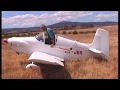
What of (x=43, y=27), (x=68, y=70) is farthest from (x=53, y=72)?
(x=43, y=27)

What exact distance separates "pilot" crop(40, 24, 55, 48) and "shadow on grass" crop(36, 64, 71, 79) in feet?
3.76

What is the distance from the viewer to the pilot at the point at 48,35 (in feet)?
32.7

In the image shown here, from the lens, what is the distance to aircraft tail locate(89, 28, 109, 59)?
427 inches

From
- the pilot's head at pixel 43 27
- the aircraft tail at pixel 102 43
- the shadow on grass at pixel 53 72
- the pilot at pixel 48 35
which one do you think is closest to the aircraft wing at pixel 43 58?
the shadow on grass at pixel 53 72

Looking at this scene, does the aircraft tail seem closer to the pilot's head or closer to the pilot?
the pilot

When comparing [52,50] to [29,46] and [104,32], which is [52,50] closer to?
[29,46]

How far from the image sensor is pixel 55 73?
9.06 metres

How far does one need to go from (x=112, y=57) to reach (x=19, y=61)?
502 centimetres

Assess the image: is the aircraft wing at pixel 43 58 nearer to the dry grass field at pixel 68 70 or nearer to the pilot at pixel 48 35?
the dry grass field at pixel 68 70

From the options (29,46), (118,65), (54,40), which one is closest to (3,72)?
(29,46)

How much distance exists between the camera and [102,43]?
1090 cm

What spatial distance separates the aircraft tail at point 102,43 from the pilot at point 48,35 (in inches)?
82.6

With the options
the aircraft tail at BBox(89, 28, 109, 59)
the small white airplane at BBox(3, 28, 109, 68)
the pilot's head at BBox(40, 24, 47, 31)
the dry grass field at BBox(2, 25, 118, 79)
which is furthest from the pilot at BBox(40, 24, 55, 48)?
the aircraft tail at BBox(89, 28, 109, 59)

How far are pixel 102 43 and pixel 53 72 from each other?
129 inches
